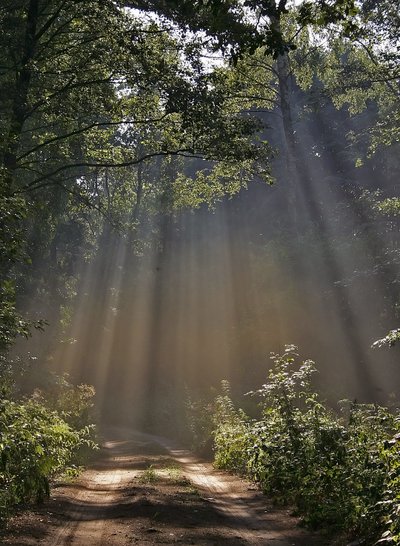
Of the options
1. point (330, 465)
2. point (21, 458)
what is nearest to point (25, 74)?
point (21, 458)

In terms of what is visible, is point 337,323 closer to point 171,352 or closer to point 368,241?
point 368,241

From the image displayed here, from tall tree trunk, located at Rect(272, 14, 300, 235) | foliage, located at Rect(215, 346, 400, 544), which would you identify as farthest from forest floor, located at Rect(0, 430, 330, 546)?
tall tree trunk, located at Rect(272, 14, 300, 235)

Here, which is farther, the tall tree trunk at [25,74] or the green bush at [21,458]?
the tall tree trunk at [25,74]

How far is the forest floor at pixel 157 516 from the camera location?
21.7 feet

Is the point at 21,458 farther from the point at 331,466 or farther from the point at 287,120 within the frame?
the point at 287,120

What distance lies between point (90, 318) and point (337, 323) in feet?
76.7

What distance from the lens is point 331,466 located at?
7.98 meters

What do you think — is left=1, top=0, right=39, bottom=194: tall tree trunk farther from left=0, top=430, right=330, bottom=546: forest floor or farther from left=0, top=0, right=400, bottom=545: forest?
left=0, top=430, right=330, bottom=546: forest floor

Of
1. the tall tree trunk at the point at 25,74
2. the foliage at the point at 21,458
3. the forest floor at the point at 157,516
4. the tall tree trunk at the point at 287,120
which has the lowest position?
the forest floor at the point at 157,516

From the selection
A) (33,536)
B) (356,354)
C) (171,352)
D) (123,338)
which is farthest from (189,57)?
(123,338)

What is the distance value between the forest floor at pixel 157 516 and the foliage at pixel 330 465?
1.29 ft

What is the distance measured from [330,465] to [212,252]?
123 feet

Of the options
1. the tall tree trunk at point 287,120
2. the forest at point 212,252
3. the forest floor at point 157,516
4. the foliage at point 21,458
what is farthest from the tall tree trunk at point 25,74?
the tall tree trunk at point 287,120

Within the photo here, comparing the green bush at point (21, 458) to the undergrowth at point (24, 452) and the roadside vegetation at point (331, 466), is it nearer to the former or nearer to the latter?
the undergrowth at point (24, 452)
